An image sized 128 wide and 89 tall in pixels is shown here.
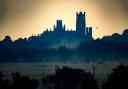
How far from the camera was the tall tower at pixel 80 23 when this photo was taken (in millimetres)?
3729

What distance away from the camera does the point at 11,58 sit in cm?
381

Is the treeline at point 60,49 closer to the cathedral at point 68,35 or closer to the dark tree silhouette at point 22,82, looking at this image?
the cathedral at point 68,35

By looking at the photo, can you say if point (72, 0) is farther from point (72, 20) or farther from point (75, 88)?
point (75, 88)

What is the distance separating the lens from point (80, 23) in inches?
149

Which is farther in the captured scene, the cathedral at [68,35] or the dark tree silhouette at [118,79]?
the cathedral at [68,35]

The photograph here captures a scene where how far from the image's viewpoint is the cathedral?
12.3ft

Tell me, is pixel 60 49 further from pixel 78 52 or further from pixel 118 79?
pixel 118 79

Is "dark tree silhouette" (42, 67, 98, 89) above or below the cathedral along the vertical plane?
below

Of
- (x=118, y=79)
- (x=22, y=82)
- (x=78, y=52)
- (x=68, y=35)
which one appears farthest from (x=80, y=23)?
(x=22, y=82)

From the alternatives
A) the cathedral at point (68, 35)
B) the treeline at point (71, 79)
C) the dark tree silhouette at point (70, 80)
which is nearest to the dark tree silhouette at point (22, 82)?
the treeline at point (71, 79)

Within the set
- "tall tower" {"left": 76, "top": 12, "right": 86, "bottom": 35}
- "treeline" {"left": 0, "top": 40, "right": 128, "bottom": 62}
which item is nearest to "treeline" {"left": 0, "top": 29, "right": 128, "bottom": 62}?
"treeline" {"left": 0, "top": 40, "right": 128, "bottom": 62}

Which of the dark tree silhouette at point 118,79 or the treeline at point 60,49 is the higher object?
the treeline at point 60,49

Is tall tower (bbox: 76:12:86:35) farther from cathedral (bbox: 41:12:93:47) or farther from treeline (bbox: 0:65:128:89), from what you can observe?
treeline (bbox: 0:65:128:89)

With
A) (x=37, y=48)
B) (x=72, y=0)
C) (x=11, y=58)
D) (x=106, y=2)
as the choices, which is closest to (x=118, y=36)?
(x=106, y=2)
